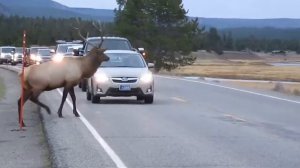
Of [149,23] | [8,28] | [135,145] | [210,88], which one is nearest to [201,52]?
[8,28]

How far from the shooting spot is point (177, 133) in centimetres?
1616

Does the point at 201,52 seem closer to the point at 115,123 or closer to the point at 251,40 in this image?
the point at 251,40

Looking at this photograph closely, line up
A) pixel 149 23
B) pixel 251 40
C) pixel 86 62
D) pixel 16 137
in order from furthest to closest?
1. pixel 251 40
2. pixel 149 23
3. pixel 86 62
4. pixel 16 137

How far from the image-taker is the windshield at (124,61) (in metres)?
→ 24.7

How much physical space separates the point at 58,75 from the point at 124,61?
5860mm

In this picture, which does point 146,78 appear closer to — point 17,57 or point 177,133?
point 177,133

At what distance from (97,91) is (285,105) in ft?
19.4

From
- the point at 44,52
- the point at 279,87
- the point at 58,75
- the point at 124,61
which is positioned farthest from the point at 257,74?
the point at 58,75

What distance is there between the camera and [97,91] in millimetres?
23672

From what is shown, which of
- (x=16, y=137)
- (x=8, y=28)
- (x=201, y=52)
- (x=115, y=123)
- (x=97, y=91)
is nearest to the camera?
(x=16, y=137)

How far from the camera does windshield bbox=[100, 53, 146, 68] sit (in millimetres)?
24700

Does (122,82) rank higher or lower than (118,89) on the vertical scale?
higher

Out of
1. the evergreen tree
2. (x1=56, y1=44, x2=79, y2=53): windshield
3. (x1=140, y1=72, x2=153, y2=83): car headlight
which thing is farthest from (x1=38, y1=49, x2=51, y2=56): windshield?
(x1=140, y1=72, x2=153, y2=83): car headlight

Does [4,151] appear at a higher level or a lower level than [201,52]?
higher
